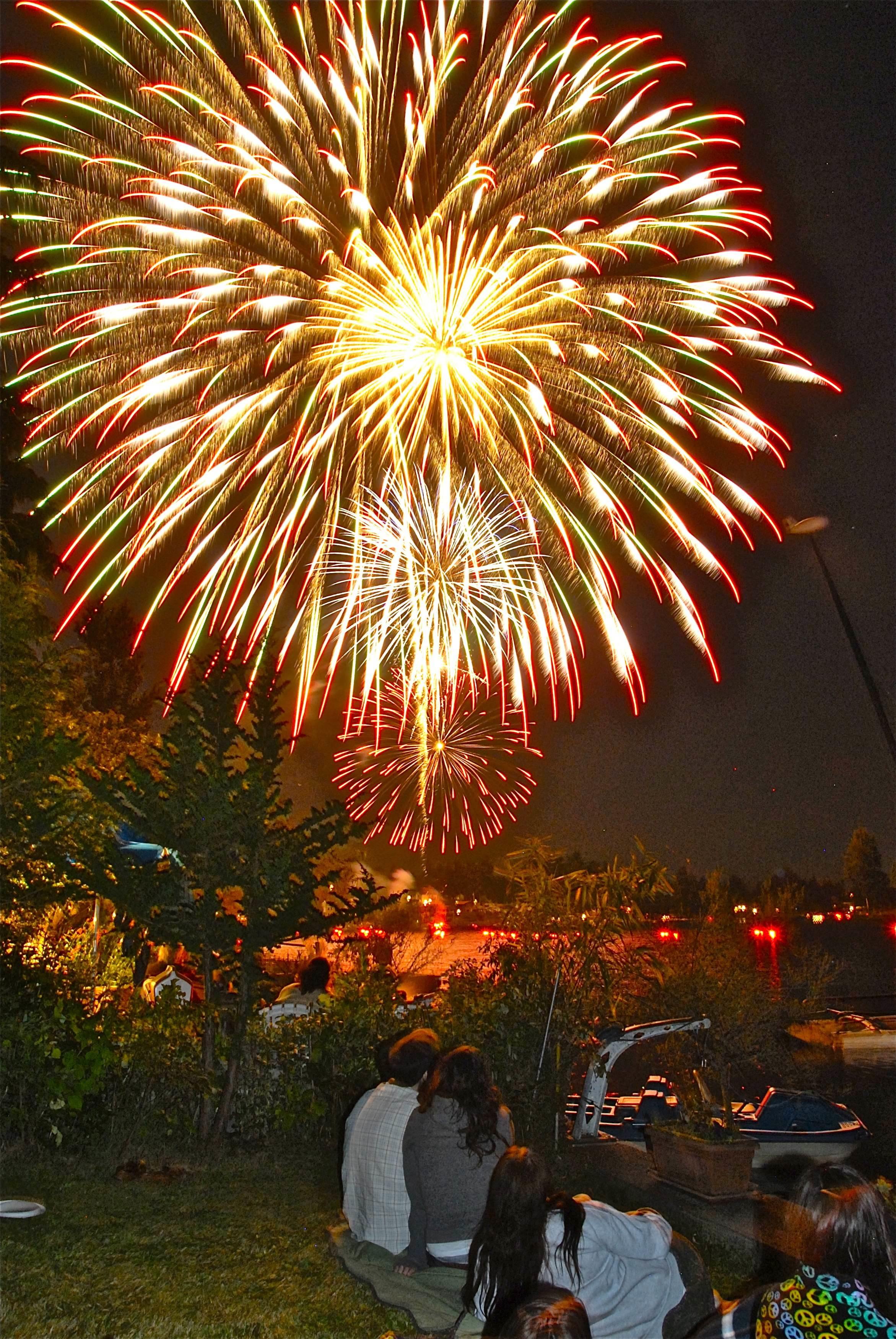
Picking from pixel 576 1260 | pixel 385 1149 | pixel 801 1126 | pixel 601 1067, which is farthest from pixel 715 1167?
pixel 801 1126

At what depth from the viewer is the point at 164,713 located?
11.9m

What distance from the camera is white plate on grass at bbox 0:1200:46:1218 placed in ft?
23.2

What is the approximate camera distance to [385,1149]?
5773 millimetres

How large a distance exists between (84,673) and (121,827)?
2263cm

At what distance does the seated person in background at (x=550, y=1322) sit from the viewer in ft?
9.83

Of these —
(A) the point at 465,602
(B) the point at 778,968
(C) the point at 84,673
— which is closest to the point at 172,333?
(A) the point at 465,602

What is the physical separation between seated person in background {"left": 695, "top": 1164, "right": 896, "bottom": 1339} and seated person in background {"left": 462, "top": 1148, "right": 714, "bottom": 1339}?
782 mm

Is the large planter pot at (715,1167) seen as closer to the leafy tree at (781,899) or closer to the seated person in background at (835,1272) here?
the seated person in background at (835,1272)

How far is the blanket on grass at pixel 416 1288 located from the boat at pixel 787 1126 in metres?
7.46

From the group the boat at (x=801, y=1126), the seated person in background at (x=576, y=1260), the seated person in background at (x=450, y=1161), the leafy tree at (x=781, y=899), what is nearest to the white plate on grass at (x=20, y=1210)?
the seated person in background at (x=450, y=1161)

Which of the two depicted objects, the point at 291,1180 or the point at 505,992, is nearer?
the point at 291,1180

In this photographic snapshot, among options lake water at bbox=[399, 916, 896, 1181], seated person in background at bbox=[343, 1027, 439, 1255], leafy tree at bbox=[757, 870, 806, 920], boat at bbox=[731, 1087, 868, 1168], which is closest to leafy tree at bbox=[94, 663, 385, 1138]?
lake water at bbox=[399, 916, 896, 1181]

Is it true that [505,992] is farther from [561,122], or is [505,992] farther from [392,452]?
[561,122]

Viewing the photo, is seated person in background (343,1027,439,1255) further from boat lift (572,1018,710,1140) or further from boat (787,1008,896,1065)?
boat (787,1008,896,1065)
